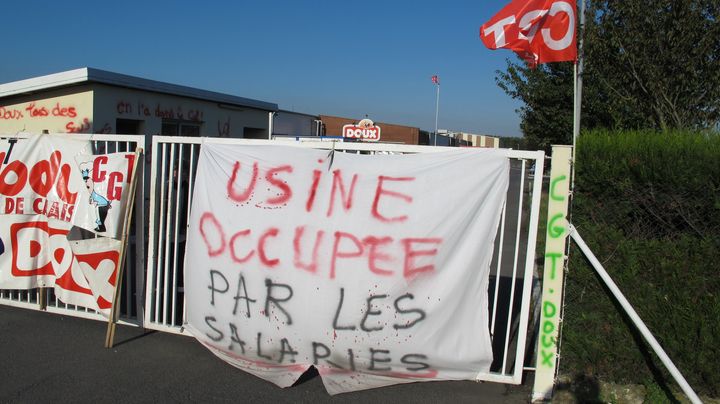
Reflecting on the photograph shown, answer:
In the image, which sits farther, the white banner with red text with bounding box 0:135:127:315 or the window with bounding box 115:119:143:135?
the window with bounding box 115:119:143:135

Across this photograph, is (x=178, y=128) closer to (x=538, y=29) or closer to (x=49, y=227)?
(x=49, y=227)

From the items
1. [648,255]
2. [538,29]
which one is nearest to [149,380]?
[648,255]

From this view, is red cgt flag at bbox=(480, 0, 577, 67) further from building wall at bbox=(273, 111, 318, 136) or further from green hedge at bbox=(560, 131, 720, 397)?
building wall at bbox=(273, 111, 318, 136)

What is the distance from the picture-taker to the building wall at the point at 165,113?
12109 millimetres

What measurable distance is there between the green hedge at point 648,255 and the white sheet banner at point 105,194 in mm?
3851

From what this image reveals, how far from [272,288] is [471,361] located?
1.57 metres

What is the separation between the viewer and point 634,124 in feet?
28.1

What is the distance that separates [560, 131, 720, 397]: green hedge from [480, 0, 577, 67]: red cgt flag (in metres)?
0.76

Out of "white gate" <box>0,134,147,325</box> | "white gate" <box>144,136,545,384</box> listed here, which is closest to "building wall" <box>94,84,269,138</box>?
"white gate" <box>0,134,147,325</box>

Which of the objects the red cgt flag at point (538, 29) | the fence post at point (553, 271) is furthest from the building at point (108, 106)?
the fence post at point (553, 271)

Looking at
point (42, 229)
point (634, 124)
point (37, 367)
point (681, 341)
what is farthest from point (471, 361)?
point (634, 124)

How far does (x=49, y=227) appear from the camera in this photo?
18.3ft

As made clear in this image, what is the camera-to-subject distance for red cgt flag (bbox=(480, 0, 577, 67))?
4.31 metres

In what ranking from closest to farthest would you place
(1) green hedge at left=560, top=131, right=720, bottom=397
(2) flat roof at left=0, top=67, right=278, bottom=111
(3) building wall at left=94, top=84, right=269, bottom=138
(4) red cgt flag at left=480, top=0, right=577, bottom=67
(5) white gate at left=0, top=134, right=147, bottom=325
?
(1) green hedge at left=560, top=131, right=720, bottom=397, (4) red cgt flag at left=480, top=0, right=577, bottom=67, (5) white gate at left=0, top=134, right=147, bottom=325, (2) flat roof at left=0, top=67, right=278, bottom=111, (3) building wall at left=94, top=84, right=269, bottom=138
